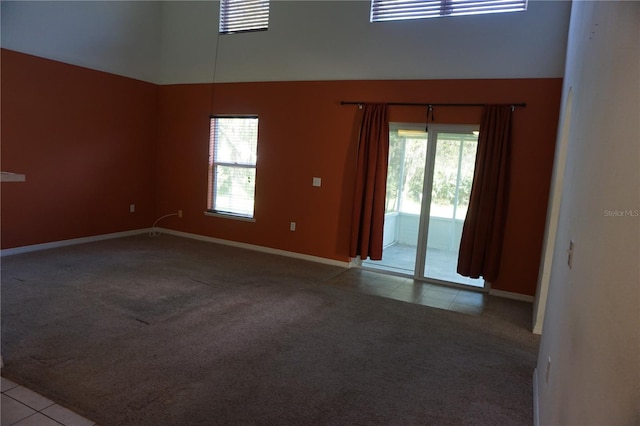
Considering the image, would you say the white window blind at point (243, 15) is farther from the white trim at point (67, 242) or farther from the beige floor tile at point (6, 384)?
the beige floor tile at point (6, 384)

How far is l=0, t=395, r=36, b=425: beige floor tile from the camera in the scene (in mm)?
2064

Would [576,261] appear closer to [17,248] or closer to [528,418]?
[528,418]

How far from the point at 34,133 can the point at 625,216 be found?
6012 mm

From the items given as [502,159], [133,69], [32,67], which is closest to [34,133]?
[32,67]

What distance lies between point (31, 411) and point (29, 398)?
0.13m

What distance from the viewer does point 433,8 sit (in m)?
4.86

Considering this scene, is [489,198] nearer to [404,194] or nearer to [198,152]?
[404,194]

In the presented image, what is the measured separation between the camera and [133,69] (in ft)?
20.5

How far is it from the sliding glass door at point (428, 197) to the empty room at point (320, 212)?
26mm

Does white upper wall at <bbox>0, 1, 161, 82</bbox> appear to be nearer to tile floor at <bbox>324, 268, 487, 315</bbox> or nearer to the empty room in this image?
the empty room

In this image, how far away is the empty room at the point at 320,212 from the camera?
1835 mm

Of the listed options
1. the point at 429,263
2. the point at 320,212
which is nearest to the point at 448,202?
the point at 429,263

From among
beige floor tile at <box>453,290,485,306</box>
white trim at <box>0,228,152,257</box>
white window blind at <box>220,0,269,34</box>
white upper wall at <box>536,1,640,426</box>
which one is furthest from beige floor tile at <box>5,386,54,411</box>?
white window blind at <box>220,0,269,34</box>

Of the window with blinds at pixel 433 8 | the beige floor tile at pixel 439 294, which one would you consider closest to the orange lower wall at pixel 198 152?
the beige floor tile at pixel 439 294
